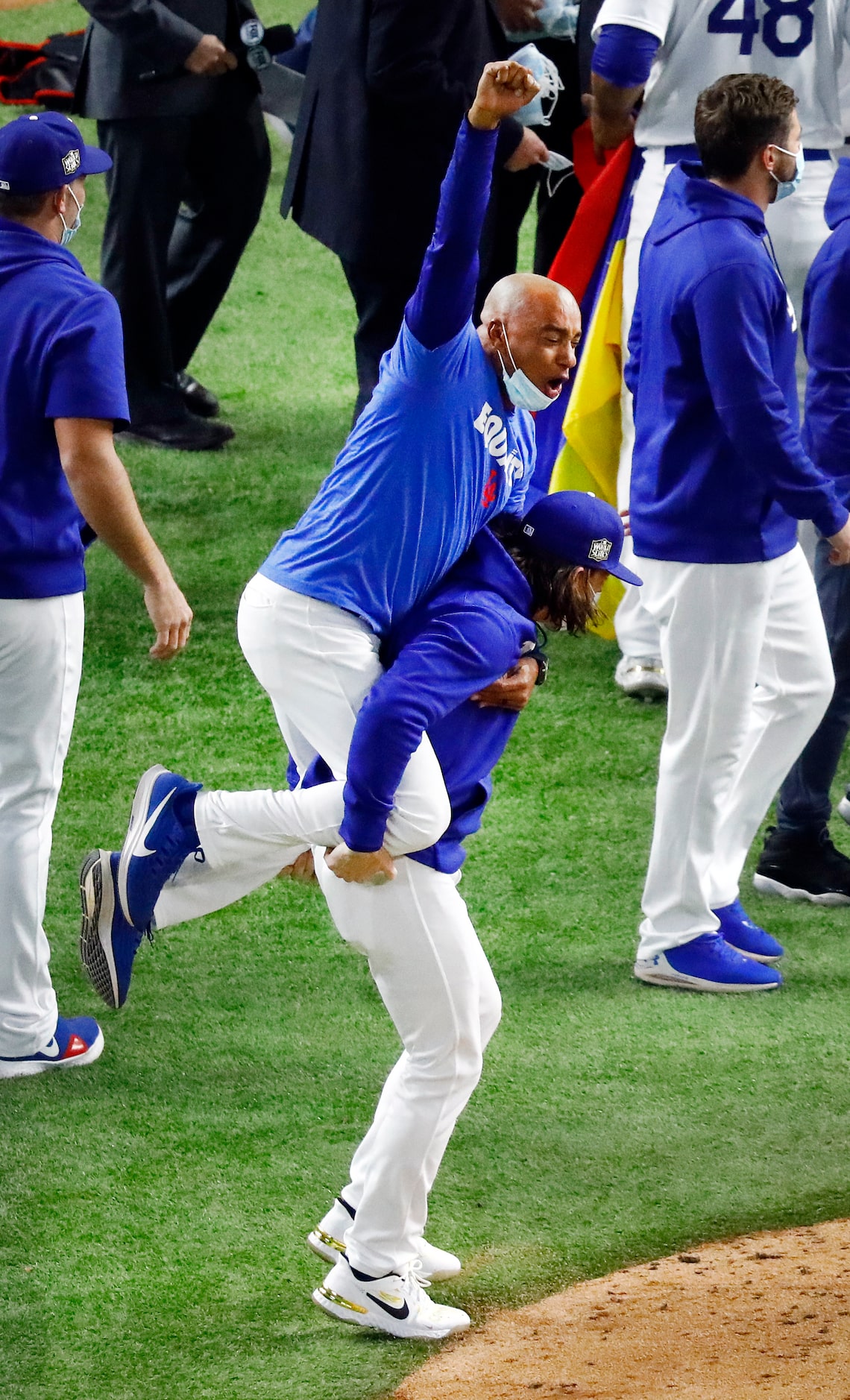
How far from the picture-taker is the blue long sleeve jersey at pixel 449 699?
8.76 ft

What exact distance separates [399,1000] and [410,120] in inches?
159

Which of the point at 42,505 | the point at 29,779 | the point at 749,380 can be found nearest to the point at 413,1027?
the point at 29,779

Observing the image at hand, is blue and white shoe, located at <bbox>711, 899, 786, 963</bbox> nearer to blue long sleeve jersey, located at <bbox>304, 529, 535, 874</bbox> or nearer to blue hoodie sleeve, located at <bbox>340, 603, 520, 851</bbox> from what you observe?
blue long sleeve jersey, located at <bbox>304, 529, 535, 874</bbox>

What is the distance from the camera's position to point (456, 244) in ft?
9.32

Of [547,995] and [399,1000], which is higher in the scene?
[399,1000]

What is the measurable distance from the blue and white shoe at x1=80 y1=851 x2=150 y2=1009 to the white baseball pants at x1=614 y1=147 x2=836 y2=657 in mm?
2109

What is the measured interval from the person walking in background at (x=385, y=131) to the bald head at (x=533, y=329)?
124 inches

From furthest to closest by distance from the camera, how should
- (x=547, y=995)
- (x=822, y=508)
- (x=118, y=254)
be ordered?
(x=118, y=254)
(x=547, y=995)
(x=822, y=508)

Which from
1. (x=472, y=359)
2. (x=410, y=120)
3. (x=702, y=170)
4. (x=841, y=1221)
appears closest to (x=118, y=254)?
(x=410, y=120)

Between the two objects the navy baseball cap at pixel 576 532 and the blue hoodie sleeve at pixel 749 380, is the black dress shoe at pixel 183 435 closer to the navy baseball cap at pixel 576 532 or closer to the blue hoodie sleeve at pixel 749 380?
the blue hoodie sleeve at pixel 749 380

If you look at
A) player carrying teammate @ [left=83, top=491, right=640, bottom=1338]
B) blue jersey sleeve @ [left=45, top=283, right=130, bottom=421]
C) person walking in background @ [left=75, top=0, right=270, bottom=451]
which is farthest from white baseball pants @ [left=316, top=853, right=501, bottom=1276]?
person walking in background @ [left=75, top=0, right=270, bottom=451]

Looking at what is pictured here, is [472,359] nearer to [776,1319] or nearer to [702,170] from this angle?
[702,170]

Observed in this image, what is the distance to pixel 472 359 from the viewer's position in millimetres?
3008

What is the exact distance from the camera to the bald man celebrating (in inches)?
112
